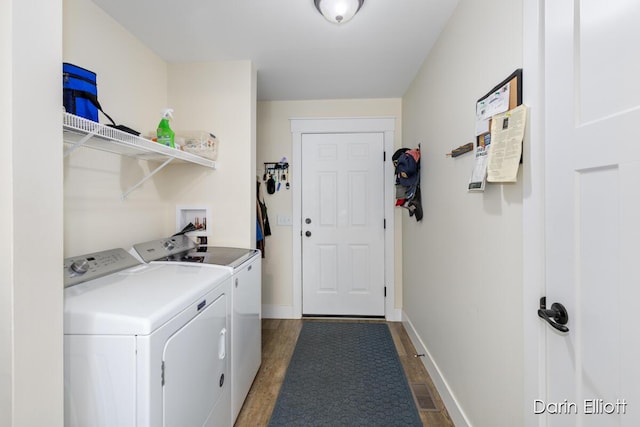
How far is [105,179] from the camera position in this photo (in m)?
1.57

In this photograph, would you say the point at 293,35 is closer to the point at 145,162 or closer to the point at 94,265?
the point at 145,162

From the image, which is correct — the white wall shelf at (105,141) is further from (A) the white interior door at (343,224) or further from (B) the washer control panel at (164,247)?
(A) the white interior door at (343,224)

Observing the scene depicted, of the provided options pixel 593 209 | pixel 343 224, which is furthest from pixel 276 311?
pixel 593 209

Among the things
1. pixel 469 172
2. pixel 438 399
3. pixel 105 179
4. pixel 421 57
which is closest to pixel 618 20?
pixel 469 172

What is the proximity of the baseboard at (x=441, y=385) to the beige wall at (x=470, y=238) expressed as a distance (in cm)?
3

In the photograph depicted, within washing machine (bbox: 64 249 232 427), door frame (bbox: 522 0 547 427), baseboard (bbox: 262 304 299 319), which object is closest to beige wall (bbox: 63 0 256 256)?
washing machine (bbox: 64 249 232 427)

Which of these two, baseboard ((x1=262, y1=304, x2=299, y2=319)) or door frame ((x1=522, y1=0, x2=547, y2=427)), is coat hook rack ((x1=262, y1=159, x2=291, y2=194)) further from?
door frame ((x1=522, y1=0, x2=547, y2=427))

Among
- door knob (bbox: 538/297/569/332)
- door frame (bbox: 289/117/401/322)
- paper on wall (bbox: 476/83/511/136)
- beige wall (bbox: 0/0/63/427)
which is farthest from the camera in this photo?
door frame (bbox: 289/117/401/322)

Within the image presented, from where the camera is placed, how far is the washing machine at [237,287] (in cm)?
152

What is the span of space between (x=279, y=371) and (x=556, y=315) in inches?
70.7

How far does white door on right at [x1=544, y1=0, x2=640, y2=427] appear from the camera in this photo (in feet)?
2.14

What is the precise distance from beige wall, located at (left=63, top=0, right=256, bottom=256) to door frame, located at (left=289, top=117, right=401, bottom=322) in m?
0.83

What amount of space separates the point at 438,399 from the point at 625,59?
1898 millimetres

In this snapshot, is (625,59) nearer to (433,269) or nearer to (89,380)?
(433,269)
